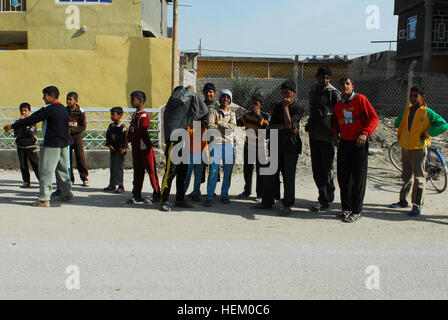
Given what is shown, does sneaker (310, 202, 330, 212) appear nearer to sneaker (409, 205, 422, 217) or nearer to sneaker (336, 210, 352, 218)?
sneaker (336, 210, 352, 218)

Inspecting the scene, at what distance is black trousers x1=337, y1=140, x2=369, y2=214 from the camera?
5.93m

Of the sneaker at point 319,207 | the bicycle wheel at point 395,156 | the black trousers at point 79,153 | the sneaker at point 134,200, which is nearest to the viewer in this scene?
the sneaker at point 319,207

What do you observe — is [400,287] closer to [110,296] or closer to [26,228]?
[110,296]

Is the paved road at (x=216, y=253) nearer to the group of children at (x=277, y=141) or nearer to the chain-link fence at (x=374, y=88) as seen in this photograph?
the group of children at (x=277, y=141)

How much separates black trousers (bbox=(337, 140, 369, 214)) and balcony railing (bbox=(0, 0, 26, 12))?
41.9 ft

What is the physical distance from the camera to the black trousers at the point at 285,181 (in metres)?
6.30

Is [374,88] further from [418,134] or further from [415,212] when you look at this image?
[415,212]

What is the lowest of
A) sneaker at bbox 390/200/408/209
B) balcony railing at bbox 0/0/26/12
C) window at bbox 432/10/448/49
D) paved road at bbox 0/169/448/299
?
paved road at bbox 0/169/448/299

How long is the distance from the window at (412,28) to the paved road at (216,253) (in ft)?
66.6

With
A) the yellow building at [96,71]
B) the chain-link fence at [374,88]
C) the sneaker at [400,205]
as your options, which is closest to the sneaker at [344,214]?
the sneaker at [400,205]

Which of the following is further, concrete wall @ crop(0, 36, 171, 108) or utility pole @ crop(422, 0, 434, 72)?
→ utility pole @ crop(422, 0, 434, 72)

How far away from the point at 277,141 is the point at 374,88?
14.1 m

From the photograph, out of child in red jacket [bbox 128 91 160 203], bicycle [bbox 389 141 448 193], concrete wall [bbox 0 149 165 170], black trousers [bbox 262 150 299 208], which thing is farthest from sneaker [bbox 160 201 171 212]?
bicycle [bbox 389 141 448 193]
